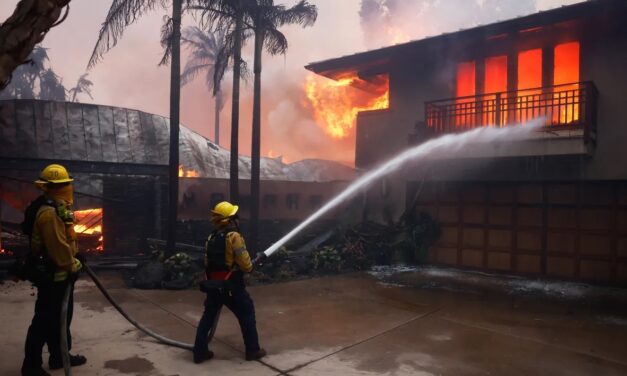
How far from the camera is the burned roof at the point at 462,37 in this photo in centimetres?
902

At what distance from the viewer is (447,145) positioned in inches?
404

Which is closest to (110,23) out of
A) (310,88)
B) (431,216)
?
(431,216)

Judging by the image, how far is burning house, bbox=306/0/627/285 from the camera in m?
9.03

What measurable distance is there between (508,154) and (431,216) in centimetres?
305

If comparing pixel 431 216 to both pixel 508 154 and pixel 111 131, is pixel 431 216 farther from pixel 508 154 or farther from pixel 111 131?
pixel 111 131

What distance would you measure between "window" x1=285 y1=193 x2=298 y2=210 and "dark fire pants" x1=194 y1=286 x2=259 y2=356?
8487mm

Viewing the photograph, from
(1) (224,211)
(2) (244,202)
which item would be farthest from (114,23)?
(1) (224,211)

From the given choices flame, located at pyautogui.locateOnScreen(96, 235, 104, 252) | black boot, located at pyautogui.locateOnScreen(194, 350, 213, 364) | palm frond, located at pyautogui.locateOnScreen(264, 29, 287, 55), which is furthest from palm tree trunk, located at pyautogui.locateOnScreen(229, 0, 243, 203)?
black boot, located at pyautogui.locateOnScreen(194, 350, 213, 364)

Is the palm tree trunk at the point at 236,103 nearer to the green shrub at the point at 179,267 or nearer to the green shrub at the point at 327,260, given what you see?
the green shrub at the point at 179,267

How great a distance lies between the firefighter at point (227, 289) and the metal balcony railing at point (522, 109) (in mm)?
7519

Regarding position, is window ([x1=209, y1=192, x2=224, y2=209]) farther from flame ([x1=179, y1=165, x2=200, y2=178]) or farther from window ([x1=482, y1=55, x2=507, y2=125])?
flame ([x1=179, y1=165, x2=200, y2=178])

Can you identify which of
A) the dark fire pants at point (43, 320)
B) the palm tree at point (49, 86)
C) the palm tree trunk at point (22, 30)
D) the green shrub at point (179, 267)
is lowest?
the green shrub at point (179, 267)

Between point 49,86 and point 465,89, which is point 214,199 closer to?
point 465,89

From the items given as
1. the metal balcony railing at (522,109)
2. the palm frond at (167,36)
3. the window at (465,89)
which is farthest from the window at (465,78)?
the palm frond at (167,36)
